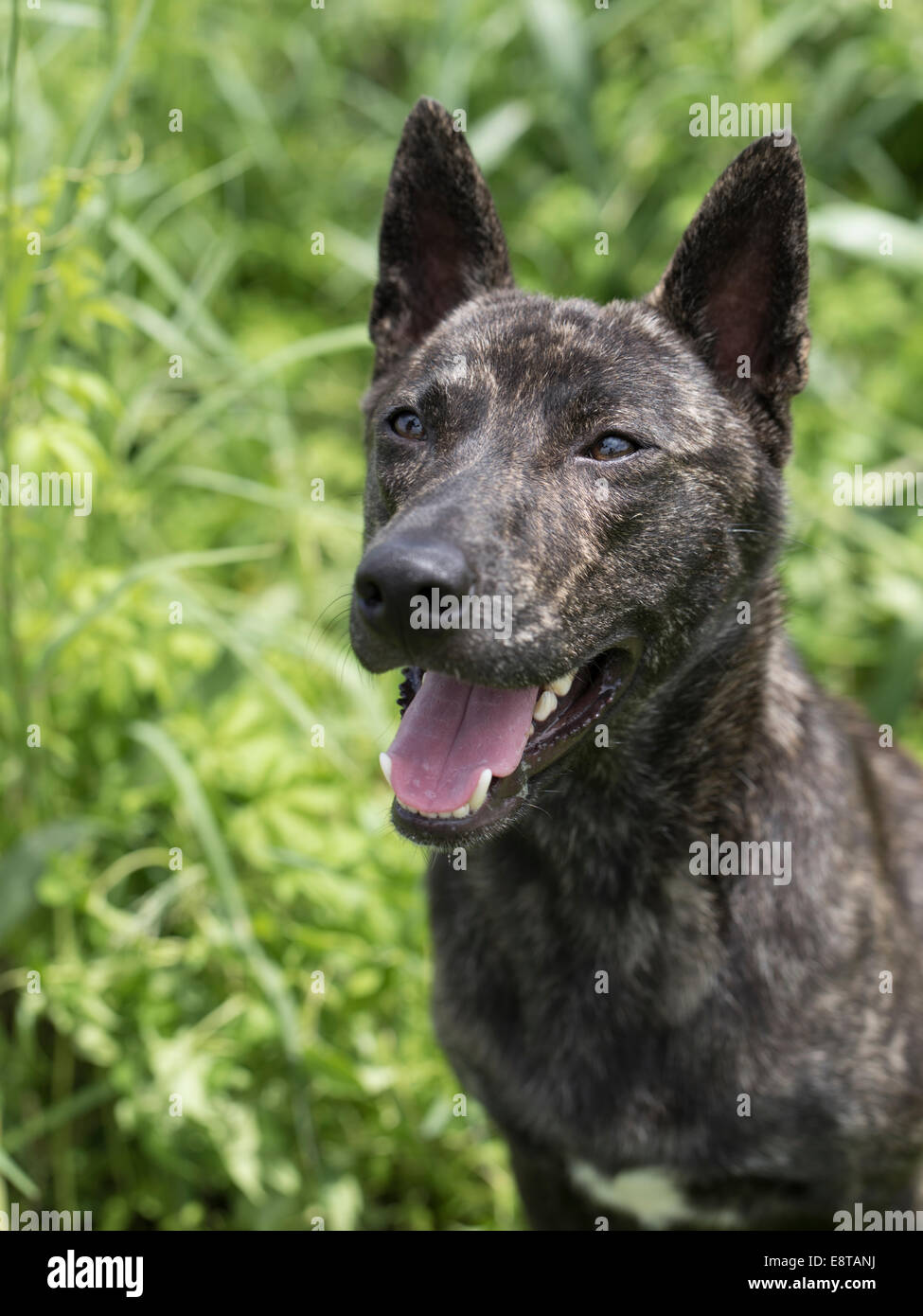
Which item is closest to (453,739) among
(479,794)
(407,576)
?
(479,794)

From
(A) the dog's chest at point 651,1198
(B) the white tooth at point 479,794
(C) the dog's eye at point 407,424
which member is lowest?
(A) the dog's chest at point 651,1198

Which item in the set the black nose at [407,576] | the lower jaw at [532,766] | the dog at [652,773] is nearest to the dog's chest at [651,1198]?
the dog at [652,773]

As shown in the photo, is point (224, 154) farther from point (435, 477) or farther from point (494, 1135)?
point (494, 1135)

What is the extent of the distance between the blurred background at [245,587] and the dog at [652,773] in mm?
503

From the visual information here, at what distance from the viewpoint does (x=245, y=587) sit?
4660mm

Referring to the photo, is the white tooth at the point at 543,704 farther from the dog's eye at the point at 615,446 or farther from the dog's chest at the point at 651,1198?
the dog's chest at the point at 651,1198

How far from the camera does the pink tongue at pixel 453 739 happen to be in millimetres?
2102

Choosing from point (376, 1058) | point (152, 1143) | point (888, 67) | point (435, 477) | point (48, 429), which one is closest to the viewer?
point (435, 477)

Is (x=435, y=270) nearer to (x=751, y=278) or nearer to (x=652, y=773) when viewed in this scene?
(x=751, y=278)
